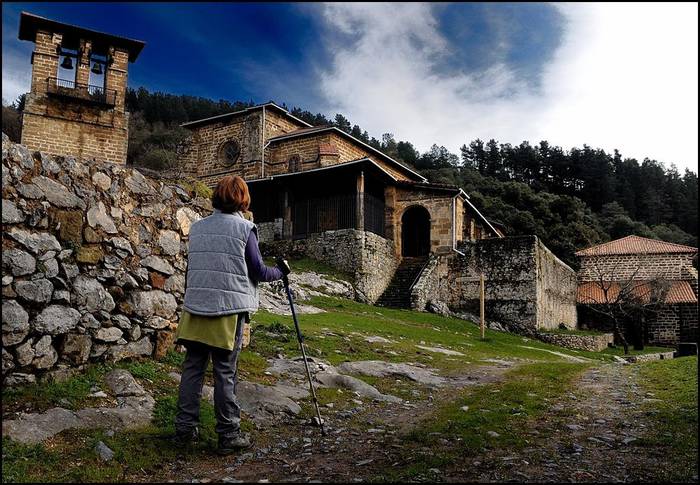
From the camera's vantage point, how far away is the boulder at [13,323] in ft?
14.3

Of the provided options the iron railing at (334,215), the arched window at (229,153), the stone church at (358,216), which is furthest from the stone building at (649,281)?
the arched window at (229,153)

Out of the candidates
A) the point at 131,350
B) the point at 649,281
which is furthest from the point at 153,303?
the point at 649,281

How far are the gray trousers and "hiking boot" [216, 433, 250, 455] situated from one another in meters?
0.03

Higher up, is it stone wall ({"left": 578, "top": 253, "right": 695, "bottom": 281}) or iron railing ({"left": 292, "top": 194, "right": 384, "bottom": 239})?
iron railing ({"left": 292, "top": 194, "right": 384, "bottom": 239})

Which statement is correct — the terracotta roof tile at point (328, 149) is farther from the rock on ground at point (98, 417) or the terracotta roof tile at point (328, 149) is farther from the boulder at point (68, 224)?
the rock on ground at point (98, 417)

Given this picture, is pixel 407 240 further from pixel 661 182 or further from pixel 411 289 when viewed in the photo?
pixel 661 182

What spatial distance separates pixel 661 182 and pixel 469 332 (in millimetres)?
63660

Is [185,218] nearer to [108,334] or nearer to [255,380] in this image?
[108,334]

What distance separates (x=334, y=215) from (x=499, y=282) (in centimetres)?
753

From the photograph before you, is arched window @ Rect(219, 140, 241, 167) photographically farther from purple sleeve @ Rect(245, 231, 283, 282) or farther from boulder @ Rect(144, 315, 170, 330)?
purple sleeve @ Rect(245, 231, 283, 282)

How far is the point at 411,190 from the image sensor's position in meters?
26.8

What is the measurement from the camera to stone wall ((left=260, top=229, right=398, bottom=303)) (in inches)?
897

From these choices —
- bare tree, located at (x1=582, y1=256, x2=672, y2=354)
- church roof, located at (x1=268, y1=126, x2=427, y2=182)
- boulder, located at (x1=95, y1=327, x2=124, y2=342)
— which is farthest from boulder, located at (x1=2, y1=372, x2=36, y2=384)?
bare tree, located at (x1=582, y1=256, x2=672, y2=354)

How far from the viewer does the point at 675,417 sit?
18.0ft
